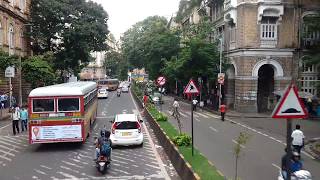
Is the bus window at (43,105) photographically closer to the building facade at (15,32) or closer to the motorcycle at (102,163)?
the motorcycle at (102,163)

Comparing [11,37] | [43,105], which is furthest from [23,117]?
[11,37]

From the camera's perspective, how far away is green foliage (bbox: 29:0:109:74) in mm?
52156

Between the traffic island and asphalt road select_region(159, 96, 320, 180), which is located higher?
the traffic island

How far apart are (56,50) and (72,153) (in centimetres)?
3836

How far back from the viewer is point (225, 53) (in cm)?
4484

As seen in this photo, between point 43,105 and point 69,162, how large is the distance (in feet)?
10.7

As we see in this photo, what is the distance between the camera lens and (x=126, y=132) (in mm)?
20172

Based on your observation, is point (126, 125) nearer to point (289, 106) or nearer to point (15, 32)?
point (289, 106)

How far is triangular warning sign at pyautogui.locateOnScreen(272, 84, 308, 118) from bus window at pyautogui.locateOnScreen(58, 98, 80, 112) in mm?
13823

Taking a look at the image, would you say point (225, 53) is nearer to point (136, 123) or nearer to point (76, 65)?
point (76, 65)

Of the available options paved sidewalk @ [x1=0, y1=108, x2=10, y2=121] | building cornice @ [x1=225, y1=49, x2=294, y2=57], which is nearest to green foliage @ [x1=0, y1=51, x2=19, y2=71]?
paved sidewalk @ [x1=0, y1=108, x2=10, y2=121]

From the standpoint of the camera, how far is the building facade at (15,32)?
139 ft

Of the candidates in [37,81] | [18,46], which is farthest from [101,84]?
[37,81]

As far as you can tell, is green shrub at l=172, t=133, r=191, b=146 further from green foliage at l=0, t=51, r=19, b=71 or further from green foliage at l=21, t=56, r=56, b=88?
green foliage at l=21, t=56, r=56, b=88
